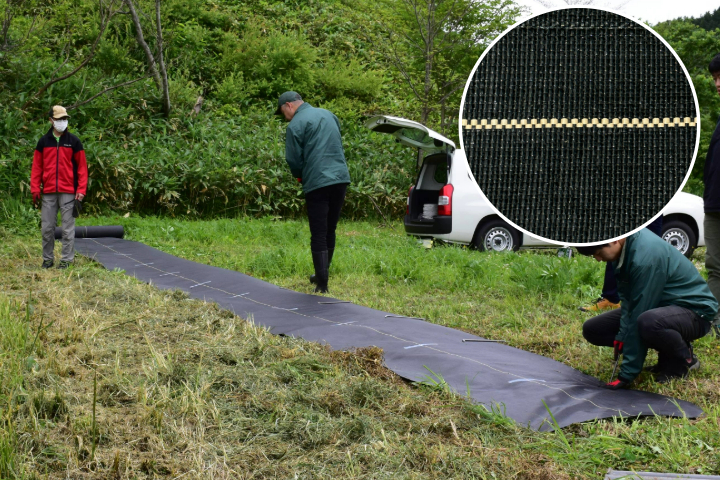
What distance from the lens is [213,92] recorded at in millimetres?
15656

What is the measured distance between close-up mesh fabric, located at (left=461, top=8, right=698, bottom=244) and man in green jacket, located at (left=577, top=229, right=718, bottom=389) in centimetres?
193

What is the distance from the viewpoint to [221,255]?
25.9ft

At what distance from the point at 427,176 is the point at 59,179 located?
504 cm

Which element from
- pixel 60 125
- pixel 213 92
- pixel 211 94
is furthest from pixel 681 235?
pixel 211 94

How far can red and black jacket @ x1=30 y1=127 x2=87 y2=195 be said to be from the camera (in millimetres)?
6629

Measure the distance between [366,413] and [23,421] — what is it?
139 cm

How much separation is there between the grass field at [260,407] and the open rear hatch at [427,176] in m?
3.56

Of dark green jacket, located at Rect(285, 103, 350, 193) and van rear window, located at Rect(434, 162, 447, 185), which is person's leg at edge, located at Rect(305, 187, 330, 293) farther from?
van rear window, located at Rect(434, 162, 447, 185)

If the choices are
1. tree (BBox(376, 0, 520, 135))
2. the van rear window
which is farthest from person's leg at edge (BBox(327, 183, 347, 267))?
tree (BBox(376, 0, 520, 135))

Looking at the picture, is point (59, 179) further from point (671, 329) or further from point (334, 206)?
point (671, 329)

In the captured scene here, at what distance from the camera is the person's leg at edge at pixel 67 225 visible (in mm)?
6719

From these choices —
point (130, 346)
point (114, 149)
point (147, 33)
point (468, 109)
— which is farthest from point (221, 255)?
point (147, 33)

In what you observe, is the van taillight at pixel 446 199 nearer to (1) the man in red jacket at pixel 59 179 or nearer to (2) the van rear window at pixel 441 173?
(2) the van rear window at pixel 441 173

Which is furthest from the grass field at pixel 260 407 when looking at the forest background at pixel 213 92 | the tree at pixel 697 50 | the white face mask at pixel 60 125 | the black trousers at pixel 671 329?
the tree at pixel 697 50
